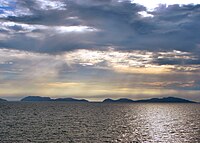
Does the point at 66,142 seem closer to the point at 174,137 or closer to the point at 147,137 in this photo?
the point at 147,137

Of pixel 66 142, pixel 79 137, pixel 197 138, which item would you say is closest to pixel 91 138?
pixel 79 137

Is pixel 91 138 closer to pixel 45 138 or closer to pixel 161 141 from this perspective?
pixel 45 138

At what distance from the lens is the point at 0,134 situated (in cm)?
7331

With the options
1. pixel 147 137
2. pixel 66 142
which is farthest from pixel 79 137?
pixel 147 137

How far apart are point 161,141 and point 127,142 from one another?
29.8 ft

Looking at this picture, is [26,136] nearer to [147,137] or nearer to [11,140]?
[11,140]

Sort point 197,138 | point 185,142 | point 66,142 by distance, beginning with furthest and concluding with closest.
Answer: point 197,138 → point 185,142 → point 66,142

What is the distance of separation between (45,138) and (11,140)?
26.0 ft

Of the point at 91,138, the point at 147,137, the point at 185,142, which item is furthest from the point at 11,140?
the point at 185,142

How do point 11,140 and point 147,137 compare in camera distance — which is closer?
point 11,140

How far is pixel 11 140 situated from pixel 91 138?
18946 millimetres

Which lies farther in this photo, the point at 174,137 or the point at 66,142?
the point at 174,137

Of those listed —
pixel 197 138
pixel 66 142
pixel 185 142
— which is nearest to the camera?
pixel 66 142

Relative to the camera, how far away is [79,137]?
A: 231 ft
